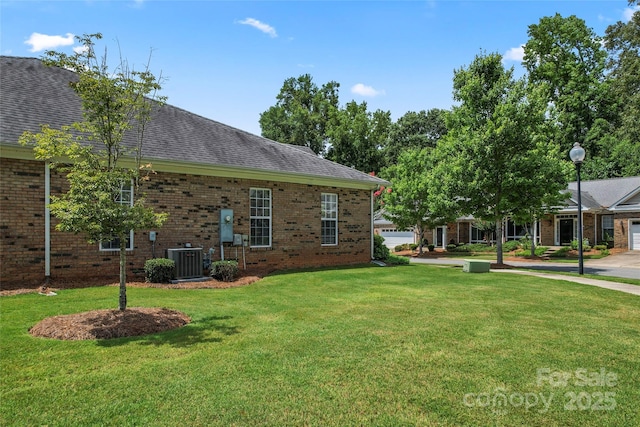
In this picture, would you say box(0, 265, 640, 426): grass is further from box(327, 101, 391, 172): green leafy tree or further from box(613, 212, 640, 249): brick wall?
box(327, 101, 391, 172): green leafy tree

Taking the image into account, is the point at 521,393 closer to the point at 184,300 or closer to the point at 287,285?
the point at 184,300

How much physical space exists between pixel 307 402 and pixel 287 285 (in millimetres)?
7415

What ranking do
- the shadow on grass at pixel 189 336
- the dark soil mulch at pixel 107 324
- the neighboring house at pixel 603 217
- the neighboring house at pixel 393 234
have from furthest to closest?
1. the neighboring house at pixel 393 234
2. the neighboring house at pixel 603 217
3. the dark soil mulch at pixel 107 324
4. the shadow on grass at pixel 189 336

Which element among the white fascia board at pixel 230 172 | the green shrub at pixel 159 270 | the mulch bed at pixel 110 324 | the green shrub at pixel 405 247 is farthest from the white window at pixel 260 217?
the green shrub at pixel 405 247

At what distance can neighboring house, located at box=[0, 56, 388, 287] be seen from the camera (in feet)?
32.9

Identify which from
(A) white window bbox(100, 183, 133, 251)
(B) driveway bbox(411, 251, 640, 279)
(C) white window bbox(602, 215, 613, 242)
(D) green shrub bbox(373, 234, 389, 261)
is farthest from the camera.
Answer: (C) white window bbox(602, 215, 613, 242)

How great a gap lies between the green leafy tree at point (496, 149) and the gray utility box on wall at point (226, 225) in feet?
36.1

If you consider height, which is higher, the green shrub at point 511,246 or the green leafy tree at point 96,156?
the green leafy tree at point 96,156

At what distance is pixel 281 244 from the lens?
1496 centimetres

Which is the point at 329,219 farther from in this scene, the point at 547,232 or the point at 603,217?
the point at 603,217

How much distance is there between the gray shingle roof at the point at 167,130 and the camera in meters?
11.1

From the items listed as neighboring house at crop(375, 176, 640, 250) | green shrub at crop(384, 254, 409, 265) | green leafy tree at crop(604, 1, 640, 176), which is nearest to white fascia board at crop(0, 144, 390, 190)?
green shrub at crop(384, 254, 409, 265)

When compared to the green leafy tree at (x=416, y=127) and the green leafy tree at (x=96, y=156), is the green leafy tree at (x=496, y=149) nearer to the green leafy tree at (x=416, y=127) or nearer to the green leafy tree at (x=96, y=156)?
the green leafy tree at (x=96, y=156)

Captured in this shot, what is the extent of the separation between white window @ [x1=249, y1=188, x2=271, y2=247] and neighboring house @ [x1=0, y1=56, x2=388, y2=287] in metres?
0.03
